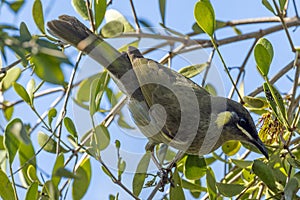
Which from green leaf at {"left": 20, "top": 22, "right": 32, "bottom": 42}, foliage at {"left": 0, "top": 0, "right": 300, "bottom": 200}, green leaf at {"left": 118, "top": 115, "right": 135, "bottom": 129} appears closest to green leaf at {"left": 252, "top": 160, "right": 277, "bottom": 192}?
foliage at {"left": 0, "top": 0, "right": 300, "bottom": 200}

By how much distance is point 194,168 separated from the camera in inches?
104

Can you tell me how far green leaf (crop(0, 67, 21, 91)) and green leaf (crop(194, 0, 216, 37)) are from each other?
0.76 m

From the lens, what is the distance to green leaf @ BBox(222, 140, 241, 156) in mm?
2898

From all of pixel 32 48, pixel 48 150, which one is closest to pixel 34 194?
pixel 48 150

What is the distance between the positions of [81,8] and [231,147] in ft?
3.43

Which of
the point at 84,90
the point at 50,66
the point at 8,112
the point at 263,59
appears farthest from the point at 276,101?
the point at 8,112

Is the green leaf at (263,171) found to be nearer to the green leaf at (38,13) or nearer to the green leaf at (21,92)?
the green leaf at (21,92)

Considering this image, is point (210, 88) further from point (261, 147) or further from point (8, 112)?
point (8, 112)

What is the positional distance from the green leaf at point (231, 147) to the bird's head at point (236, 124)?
56 mm

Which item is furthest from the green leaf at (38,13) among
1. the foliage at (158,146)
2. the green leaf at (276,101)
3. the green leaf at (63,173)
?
the green leaf at (63,173)

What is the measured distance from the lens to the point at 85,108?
294cm

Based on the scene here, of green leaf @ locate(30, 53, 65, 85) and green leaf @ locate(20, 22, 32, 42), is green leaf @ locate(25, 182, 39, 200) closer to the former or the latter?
green leaf @ locate(20, 22, 32, 42)

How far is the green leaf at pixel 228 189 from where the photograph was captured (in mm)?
2262

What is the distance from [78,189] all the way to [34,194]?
0.26 metres
